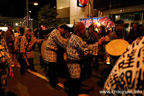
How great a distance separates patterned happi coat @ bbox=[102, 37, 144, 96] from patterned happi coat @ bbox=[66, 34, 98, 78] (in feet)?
5.64

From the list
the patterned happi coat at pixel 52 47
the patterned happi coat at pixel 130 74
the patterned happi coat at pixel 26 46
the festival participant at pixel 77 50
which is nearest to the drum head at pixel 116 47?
the festival participant at pixel 77 50

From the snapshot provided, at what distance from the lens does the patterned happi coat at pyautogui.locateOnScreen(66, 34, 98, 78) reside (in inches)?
111

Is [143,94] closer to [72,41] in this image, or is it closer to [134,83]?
[134,83]

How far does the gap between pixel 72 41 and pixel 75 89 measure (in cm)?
141

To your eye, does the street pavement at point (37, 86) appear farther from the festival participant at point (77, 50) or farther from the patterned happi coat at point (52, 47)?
the patterned happi coat at point (52, 47)

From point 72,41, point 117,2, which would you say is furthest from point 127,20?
point 72,41

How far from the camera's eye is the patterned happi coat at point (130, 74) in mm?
897

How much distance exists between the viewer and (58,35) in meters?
3.78

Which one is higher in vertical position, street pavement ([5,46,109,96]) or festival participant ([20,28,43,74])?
festival participant ([20,28,43,74])

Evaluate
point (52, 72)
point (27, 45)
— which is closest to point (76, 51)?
point (52, 72)

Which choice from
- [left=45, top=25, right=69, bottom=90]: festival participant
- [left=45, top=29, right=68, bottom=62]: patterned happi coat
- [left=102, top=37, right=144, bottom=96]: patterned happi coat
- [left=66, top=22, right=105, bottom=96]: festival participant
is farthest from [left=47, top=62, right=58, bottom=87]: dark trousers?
[left=102, top=37, right=144, bottom=96]: patterned happi coat

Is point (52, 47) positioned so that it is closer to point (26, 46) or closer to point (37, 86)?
point (37, 86)

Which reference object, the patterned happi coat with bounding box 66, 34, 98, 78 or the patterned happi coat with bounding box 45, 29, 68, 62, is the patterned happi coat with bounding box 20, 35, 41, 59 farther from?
the patterned happi coat with bounding box 66, 34, 98, 78

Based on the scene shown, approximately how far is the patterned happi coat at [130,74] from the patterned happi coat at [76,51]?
172 cm
